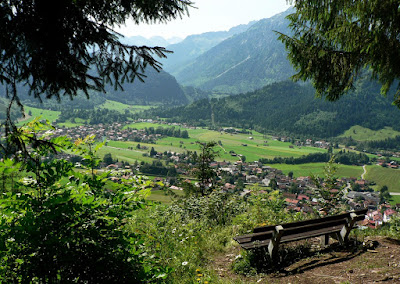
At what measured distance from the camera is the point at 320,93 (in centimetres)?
589

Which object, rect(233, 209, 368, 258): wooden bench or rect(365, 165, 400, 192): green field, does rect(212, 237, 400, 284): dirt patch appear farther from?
rect(365, 165, 400, 192): green field

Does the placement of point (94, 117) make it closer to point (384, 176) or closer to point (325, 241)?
point (384, 176)

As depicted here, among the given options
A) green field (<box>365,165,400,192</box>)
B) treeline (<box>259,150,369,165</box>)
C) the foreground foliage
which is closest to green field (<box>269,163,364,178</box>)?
green field (<box>365,165,400,192</box>)

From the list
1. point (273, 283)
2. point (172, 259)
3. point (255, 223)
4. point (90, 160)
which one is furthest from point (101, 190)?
point (255, 223)

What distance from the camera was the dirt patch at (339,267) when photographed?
3.94 metres

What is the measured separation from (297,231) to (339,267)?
2.76ft

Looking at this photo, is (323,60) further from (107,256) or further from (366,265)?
(107,256)

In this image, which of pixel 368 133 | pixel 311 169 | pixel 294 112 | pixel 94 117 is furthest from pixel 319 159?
pixel 94 117

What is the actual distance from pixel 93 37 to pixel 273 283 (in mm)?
4225

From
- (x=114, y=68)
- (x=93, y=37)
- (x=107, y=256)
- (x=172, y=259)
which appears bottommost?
(x=172, y=259)

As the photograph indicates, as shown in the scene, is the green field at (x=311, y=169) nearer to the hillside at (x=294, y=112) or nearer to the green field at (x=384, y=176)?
the green field at (x=384, y=176)

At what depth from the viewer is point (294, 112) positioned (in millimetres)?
161500

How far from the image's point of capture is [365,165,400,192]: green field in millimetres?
61516

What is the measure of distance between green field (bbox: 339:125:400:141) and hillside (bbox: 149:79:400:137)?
4.00 meters
